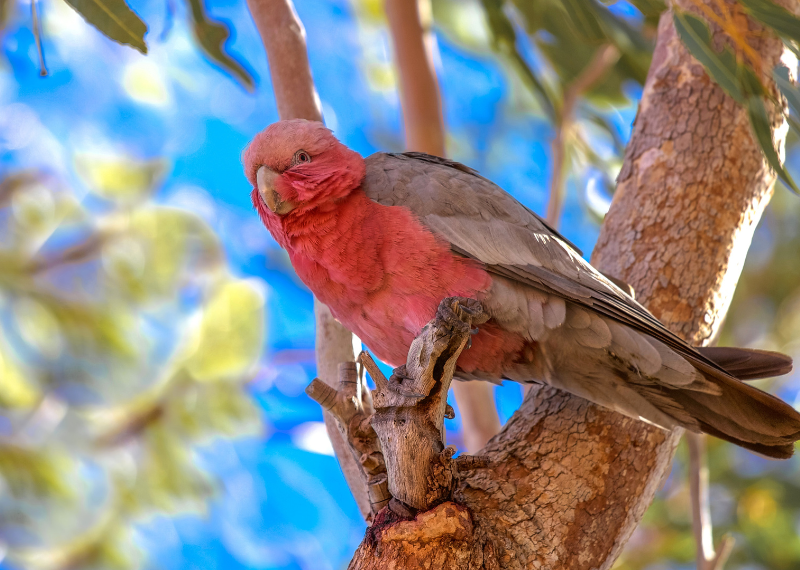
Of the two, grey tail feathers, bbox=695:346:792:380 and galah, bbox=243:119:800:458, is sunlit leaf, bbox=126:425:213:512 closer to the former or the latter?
galah, bbox=243:119:800:458

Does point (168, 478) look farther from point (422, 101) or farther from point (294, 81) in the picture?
point (294, 81)

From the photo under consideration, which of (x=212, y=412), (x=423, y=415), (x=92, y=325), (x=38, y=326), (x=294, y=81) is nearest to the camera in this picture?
(x=423, y=415)

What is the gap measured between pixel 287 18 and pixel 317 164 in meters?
0.77

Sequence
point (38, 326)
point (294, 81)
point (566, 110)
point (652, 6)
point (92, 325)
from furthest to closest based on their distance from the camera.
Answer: point (92, 325) < point (38, 326) < point (566, 110) < point (294, 81) < point (652, 6)

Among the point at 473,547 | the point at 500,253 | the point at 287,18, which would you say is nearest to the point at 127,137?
the point at 287,18

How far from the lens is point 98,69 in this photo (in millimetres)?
4785

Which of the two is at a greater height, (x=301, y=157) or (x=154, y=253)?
(x=154, y=253)

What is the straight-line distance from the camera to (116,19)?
1982 millimetres

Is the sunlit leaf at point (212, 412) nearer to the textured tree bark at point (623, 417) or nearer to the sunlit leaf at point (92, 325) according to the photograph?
the sunlit leaf at point (92, 325)

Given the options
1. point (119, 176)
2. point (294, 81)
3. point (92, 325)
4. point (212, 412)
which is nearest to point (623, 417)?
point (294, 81)

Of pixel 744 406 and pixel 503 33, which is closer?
pixel 744 406

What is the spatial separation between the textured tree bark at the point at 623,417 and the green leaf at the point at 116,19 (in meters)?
1.55

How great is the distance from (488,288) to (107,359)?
3542 mm

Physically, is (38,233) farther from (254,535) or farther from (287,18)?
(287,18)
